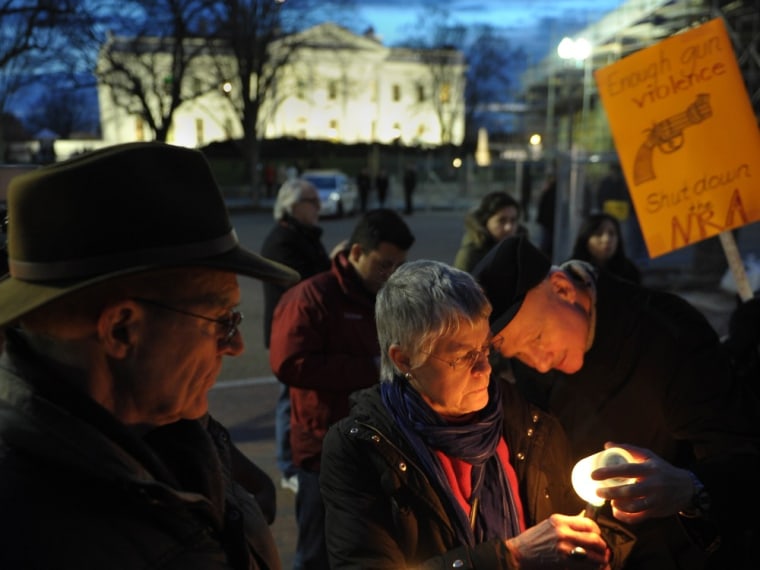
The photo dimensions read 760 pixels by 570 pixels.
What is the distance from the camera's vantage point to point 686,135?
3646mm

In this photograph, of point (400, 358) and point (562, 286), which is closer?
point (400, 358)

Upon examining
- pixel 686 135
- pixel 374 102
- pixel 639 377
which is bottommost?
pixel 639 377

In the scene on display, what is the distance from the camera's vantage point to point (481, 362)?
2158 millimetres

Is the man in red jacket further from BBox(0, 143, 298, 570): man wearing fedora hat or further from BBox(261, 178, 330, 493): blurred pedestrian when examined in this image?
BBox(0, 143, 298, 570): man wearing fedora hat

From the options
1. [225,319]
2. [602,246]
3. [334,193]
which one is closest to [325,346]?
[225,319]

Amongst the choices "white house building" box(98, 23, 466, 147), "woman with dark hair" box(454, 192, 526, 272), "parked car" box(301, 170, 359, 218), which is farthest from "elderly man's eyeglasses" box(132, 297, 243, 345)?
"white house building" box(98, 23, 466, 147)

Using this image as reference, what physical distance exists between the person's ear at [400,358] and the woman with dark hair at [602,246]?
13.1ft

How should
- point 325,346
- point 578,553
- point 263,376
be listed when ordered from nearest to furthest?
point 578,553 < point 325,346 < point 263,376

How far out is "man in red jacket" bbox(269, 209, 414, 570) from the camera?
3.73 meters

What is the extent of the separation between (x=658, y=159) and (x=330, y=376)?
1.81m

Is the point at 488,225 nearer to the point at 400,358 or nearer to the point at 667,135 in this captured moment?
the point at 667,135

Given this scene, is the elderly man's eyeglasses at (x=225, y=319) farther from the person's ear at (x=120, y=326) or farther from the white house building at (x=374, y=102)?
the white house building at (x=374, y=102)

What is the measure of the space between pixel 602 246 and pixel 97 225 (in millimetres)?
5066

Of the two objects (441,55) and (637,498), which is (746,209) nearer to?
(637,498)
